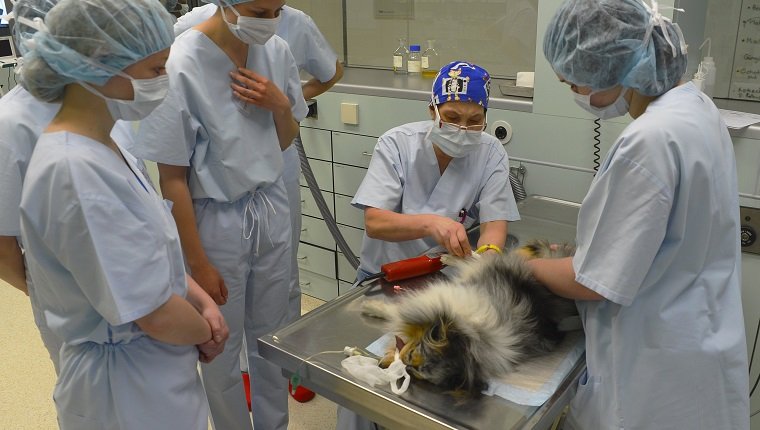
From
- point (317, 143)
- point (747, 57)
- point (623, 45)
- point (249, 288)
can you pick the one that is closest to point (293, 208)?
point (249, 288)

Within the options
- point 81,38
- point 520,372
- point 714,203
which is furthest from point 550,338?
point 81,38

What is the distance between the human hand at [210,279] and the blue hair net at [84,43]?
696 millimetres

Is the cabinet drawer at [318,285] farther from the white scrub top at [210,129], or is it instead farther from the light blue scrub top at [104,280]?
the light blue scrub top at [104,280]

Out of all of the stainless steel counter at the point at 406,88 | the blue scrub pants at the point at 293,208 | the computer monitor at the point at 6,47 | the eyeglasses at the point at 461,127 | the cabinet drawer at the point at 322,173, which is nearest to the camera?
the eyeglasses at the point at 461,127

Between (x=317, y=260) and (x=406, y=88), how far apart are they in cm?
104

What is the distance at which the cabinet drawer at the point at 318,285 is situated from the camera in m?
3.09

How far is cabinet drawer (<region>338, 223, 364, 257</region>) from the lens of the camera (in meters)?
2.84

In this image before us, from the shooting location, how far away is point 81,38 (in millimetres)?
970

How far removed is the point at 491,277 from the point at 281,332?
458 mm

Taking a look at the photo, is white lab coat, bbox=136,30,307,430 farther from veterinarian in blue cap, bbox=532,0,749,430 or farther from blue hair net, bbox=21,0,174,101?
veterinarian in blue cap, bbox=532,0,749,430

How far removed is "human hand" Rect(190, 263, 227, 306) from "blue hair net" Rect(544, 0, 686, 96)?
1.05m

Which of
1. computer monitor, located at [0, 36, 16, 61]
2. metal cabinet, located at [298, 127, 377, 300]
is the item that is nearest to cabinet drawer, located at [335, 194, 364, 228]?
metal cabinet, located at [298, 127, 377, 300]

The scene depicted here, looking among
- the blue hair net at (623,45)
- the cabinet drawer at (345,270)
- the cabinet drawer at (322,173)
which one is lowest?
the cabinet drawer at (345,270)

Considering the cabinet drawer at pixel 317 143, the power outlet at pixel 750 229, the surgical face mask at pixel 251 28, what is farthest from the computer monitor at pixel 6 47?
the power outlet at pixel 750 229
